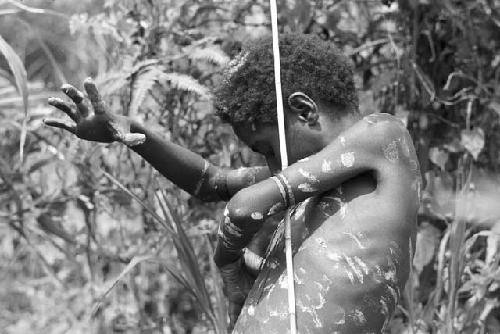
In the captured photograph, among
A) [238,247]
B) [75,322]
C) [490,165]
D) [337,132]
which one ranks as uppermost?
[337,132]

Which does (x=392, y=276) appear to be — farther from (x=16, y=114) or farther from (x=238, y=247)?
(x=16, y=114)

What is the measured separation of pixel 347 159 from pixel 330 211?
12cm

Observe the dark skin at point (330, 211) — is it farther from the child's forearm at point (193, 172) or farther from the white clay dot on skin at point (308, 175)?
the child's forearm at point (193, 172)

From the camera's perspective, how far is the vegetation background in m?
3.16

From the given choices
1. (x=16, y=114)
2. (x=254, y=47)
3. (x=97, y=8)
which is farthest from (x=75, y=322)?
(x=254, y=47)

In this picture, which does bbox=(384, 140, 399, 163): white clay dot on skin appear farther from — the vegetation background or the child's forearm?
the vegetation background

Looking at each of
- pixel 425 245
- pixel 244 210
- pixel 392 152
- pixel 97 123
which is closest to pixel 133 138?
pixel 97 123

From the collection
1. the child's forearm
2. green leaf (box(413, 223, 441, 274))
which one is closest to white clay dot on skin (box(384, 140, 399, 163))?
the child's forearm

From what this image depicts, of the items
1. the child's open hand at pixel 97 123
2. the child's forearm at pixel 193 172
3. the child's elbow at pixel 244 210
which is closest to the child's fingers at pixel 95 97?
the child's open hand at pixel 97 123

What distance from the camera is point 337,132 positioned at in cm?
199

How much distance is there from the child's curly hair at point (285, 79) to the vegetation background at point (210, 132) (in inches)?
37.3

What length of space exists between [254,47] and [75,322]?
1840 millimetres

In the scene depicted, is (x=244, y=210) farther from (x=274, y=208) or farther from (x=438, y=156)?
(x=438, y=156)

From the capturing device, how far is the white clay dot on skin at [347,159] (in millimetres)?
1914
